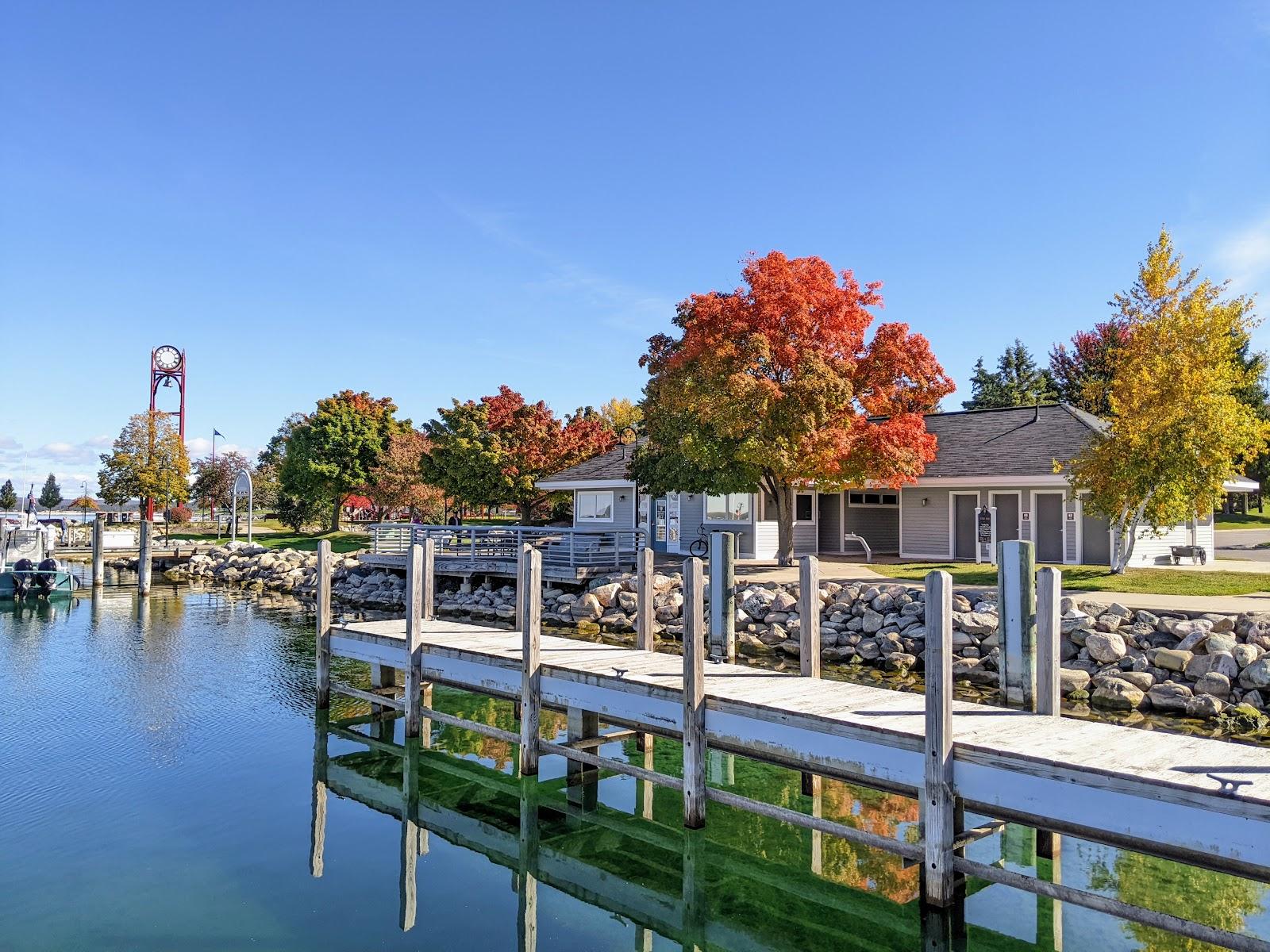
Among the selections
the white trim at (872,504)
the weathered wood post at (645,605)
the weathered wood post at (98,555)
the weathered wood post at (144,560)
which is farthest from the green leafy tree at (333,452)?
the weathered wood post at (645,605)

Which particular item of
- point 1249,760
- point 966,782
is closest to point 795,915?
point 966,782

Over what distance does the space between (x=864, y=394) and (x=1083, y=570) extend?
6.87 m

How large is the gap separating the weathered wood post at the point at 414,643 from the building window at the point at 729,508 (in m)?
16.2

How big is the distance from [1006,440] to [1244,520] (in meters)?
41.6

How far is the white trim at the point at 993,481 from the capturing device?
78.5ft

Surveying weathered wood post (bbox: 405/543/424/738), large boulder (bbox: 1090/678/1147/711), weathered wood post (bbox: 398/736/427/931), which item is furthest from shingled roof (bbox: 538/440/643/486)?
weathered wood post (bbox: 398/736/427/931)

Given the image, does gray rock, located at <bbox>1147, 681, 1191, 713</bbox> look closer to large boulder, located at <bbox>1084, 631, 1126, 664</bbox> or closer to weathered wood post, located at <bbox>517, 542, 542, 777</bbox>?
large boulder, located at <bbox>1084, 631, 1126, 664</bbox>

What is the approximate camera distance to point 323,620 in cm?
1455

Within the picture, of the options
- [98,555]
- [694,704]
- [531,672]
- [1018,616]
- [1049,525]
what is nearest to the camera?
[694,704]

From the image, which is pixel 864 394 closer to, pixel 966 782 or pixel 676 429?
pixel 676 429

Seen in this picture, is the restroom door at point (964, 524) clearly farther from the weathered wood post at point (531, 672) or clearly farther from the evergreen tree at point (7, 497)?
the evergreen tree at point (7, 497)

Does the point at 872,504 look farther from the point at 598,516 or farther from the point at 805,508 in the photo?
the point at 598,516

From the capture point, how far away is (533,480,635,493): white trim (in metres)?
31.5

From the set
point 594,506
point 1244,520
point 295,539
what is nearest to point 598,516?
point 594,506
